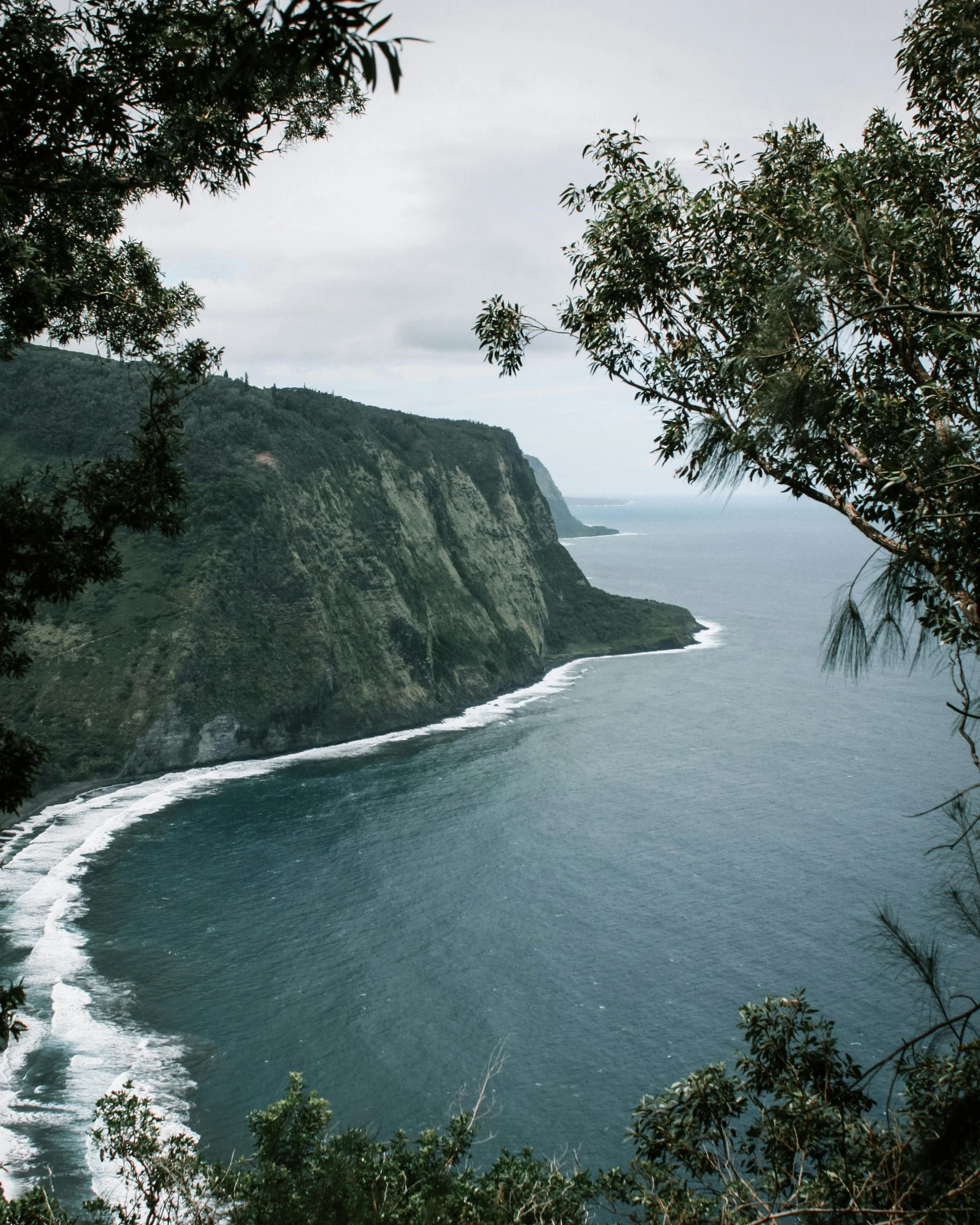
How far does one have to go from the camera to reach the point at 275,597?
81.9m

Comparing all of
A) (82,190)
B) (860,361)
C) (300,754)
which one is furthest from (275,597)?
(860,361)

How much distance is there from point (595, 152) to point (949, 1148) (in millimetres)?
10899

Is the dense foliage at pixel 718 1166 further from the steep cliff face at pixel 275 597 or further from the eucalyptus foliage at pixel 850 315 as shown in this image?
the steep cliff face at pixel 275 597

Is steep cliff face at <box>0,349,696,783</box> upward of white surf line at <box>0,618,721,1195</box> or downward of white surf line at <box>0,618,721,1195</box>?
upward

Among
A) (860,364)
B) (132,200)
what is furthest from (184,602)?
(860,364)

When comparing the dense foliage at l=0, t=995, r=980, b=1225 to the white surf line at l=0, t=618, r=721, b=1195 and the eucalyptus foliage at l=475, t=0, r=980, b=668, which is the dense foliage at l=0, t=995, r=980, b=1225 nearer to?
the eucalyptus foliage at l=475, t=0, r=980, b=668

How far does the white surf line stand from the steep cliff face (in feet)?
16.2

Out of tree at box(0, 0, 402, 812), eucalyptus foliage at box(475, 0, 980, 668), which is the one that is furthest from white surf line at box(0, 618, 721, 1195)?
eucalyptus foliage at box(475, 0, 980, 668)

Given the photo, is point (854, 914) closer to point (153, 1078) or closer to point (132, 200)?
point (153, 1078)

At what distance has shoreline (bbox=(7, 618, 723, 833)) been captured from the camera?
6119 centimetres

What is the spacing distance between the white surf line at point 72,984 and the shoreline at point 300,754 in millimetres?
458

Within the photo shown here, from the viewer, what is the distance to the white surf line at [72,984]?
99.4 feet

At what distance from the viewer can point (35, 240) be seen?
11.2 metres

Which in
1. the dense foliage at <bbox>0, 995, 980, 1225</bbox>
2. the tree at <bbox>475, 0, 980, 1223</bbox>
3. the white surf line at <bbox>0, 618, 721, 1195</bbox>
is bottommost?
the white surf line at <bbox>0, 618, 721, 1195</bbox>
